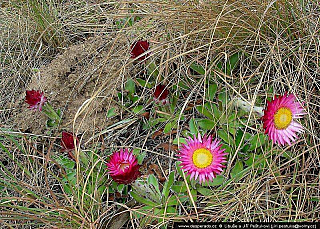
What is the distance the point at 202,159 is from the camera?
135 centimetres

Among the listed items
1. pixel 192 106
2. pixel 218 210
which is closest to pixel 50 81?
pixel 192 106

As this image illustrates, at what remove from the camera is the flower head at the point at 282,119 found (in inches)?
51.1

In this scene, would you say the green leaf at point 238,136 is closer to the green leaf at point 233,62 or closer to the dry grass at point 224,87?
the dry grass at point 224,87

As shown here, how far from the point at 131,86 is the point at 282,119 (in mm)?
786

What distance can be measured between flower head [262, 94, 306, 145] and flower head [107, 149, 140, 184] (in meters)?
0.48

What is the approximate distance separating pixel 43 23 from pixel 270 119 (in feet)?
5.01

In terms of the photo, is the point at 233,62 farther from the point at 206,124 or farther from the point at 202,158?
the point at 202,158

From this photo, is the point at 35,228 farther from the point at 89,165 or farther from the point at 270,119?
the point at 270,119

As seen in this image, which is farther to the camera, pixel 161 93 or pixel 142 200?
pixel 161 93

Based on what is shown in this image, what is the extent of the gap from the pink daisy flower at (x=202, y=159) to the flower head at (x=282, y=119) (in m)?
0.19

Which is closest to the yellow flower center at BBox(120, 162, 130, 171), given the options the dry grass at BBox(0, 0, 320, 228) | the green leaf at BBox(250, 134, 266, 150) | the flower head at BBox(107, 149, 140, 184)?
the flower head at BBox(107, 149, 140, 184)

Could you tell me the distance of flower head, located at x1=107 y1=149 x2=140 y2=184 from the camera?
4.43 ft

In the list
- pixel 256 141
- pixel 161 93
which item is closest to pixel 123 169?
pixel 161 93

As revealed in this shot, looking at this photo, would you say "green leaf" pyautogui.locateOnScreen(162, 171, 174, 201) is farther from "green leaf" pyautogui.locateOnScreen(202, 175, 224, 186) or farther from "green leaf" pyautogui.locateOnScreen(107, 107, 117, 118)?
"green leaf" pyautogui.locateOnScreen(107, 107, 117, 118)
